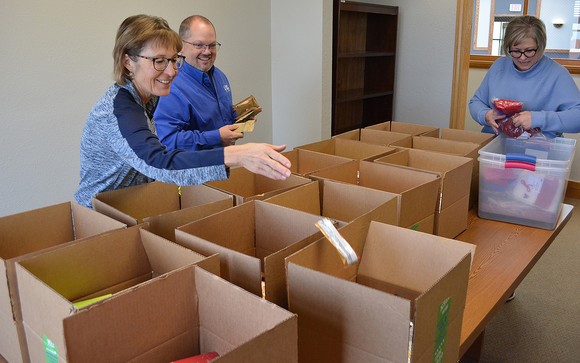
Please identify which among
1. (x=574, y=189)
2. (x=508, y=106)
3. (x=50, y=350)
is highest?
(x=508, y=106)

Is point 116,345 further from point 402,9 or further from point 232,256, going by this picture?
point 402,9

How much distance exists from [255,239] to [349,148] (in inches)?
37.0

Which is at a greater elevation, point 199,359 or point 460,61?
point 460,61

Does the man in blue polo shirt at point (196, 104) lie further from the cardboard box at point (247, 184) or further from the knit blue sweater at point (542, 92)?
the knit blue sweater at point (542, 92)

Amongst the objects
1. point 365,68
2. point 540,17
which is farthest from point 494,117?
point 540,17

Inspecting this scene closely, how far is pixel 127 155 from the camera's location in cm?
139

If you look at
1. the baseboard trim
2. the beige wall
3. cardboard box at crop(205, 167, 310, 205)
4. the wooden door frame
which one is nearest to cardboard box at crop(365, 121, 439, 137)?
cardboard box at crop(205, 167, 310, 205)

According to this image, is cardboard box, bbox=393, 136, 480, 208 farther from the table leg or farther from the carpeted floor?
the carpeted floor

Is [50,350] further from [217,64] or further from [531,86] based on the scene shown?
[217,64]

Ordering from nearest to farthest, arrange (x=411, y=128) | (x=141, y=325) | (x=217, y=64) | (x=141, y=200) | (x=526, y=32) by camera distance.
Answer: (x=141, y=325) → (x=141, y=200) → (x=526, y=32) → (x=411, y=128) → (x=217, y=64)

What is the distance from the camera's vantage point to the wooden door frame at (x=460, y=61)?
12.7 ft

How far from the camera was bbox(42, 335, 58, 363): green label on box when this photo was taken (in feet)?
3.00

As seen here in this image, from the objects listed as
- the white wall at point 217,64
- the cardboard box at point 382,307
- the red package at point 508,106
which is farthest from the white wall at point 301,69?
the cardboard box at point 382,307

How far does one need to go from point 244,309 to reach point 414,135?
1695 millimetres
